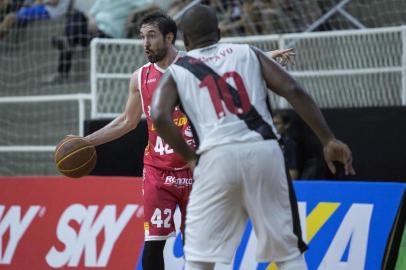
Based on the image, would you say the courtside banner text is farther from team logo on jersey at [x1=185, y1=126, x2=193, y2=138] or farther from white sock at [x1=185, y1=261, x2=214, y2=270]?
white sock at [x1=185, y1=261, x2=214, y2=270]

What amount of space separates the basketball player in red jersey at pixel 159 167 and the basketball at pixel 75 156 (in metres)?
0.51

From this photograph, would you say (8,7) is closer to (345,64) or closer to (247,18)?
A: (247,18)

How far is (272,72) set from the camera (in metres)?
5.57

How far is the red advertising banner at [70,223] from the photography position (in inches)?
357

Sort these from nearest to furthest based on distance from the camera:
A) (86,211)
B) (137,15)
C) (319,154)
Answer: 1. (86,211)
2. (319,154)
3. (137,15)

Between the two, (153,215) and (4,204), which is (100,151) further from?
(153,215)

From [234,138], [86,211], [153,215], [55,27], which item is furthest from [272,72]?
[55,27]

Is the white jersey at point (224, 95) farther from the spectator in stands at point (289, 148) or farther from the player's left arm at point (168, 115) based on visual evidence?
the spectator in stands at point (289, 148)

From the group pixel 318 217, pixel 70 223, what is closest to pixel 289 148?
pixel 318 217

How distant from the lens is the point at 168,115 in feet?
17.9

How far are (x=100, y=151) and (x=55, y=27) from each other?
328 cm

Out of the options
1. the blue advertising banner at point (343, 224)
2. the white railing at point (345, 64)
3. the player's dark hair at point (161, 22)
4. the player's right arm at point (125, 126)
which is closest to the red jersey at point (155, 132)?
the player's right arm at point (125, 126)

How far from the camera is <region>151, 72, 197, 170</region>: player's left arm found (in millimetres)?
5449

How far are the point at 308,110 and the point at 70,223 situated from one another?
4.53 meters
